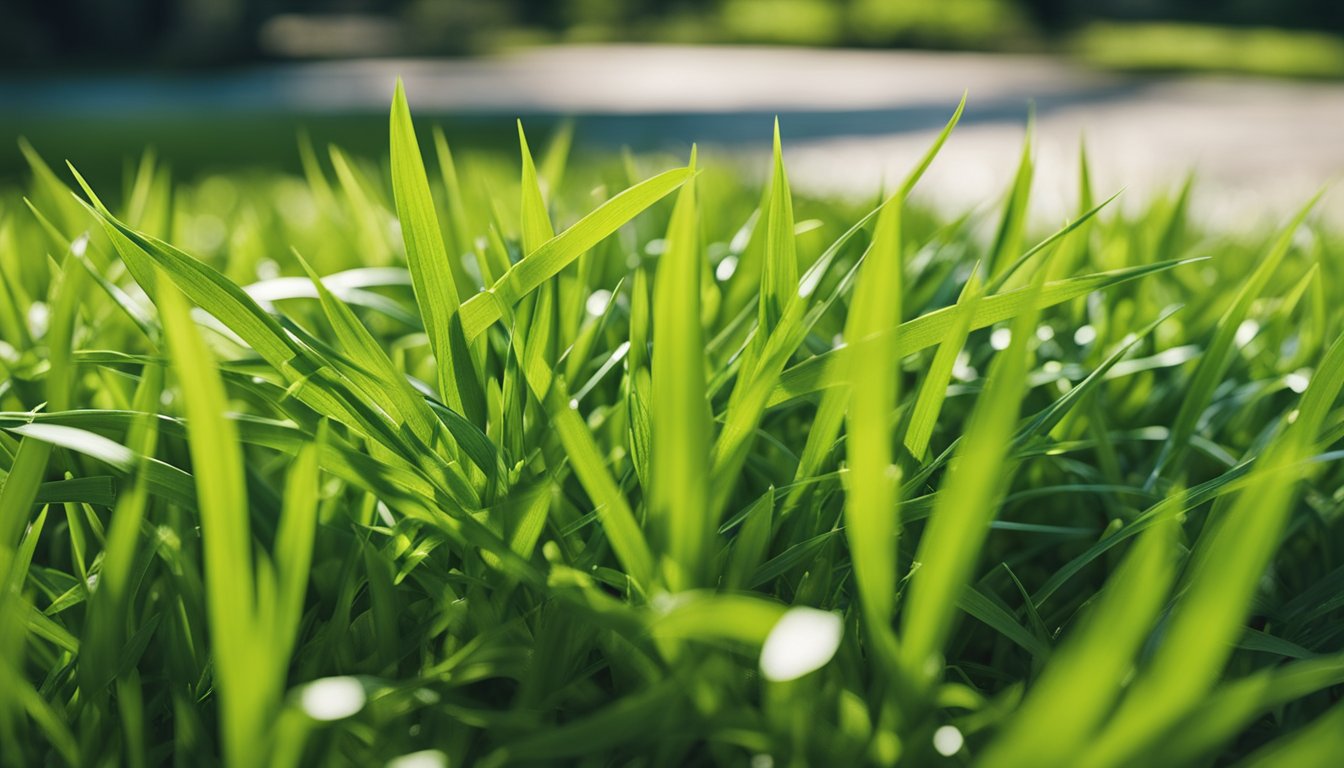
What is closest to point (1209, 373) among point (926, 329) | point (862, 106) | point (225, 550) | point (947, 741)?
point (926, 329)

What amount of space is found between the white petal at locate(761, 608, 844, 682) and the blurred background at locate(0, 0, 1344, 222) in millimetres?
817

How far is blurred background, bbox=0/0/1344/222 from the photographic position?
23.6ft

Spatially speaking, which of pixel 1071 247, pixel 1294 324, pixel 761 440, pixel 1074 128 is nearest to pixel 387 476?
pixel 761 440

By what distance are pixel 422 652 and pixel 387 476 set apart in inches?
A: 3.9

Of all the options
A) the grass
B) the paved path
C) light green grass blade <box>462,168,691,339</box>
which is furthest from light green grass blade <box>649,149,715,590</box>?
the paved path

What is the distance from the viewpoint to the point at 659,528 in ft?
1.54

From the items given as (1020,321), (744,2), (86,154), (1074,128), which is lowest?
(1074,128)

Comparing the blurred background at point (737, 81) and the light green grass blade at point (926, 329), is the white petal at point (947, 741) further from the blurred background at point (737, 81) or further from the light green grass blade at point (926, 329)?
the blurred background at point (737, 81)

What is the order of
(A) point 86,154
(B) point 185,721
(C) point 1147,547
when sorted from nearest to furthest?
(C) point 1147,547 → (B) point 185,721 → (A) point 86,154

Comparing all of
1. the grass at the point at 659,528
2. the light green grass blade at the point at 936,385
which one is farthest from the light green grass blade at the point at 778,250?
the light green grass blade at the point at 936,385

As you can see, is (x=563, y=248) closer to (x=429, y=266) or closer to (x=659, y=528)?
(x=429, y=266)

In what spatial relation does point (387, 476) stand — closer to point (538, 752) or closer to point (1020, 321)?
point (538, 752)

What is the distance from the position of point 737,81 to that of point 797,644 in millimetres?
16062

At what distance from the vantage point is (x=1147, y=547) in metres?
0.37
